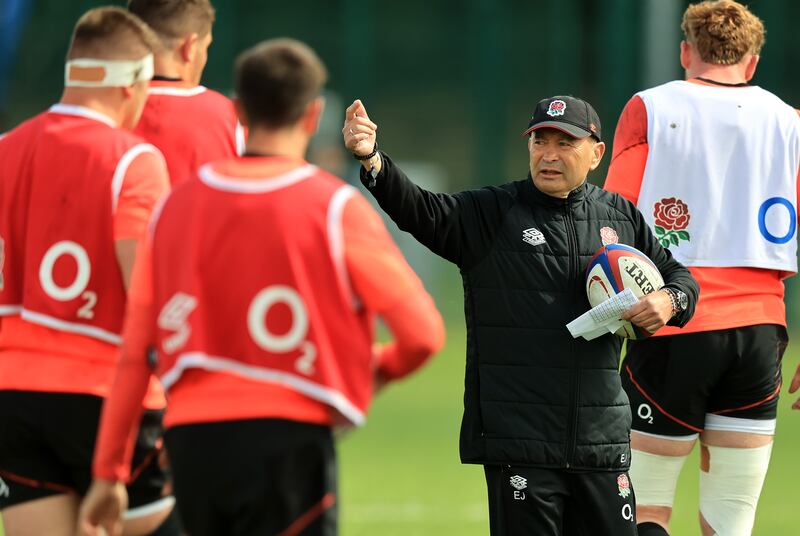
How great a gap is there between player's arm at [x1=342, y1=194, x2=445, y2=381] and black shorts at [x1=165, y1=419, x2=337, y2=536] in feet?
1.10

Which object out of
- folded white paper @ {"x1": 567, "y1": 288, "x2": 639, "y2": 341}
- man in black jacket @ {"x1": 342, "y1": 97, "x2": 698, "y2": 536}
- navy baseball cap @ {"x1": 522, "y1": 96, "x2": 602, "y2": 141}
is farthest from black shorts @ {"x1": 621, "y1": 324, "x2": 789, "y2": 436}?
navy baseball cap @ {"x1": 522, "y1": 96, "x2": 602, "y2": 141}

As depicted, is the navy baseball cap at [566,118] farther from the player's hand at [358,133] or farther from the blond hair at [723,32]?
the blond hair at [723,32]

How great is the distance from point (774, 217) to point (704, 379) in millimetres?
748

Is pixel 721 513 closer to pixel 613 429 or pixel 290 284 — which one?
pixel 613 429

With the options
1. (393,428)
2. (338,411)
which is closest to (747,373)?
(338,411)

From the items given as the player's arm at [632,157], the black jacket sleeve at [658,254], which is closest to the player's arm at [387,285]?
the black jacket sleeve at [658,254]

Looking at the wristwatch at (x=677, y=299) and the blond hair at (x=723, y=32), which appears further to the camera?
the blond hair at (x=723, y=32)

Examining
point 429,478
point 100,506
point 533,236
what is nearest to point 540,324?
point 533,236

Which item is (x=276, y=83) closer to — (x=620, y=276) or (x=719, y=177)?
(x=620, y=276)

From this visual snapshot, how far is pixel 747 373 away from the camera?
611 centimetres

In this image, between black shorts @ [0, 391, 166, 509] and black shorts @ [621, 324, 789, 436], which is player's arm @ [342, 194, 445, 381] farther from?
black shorts @ [621, 324, 789, 436]

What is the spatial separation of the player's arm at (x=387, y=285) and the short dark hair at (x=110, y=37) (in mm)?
1345

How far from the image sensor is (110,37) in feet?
16.1

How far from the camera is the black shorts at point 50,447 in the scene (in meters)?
4.70
